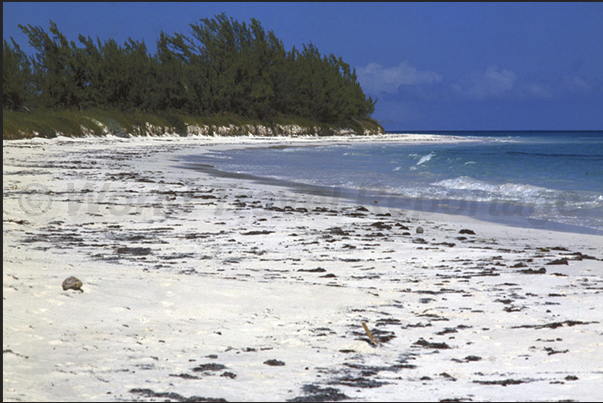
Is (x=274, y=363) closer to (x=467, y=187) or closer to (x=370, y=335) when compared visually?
(x=370, y=335)

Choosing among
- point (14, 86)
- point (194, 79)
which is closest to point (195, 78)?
point (194, 79)

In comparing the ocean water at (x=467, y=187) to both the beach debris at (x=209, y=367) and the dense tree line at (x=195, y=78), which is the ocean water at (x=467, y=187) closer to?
the beach debris at (x=209, y=367)

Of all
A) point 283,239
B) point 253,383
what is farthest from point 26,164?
point 253,383

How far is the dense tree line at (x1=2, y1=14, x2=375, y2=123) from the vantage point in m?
42.1

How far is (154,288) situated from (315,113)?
200ft

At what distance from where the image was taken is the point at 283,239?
6.60 meters

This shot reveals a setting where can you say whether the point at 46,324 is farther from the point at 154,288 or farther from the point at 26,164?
the point at 26,164

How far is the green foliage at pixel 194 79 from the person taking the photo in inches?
1649

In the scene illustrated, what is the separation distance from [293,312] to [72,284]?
4.72 ft

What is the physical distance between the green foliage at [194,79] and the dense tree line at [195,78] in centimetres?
7

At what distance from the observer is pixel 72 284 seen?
3.92 metres

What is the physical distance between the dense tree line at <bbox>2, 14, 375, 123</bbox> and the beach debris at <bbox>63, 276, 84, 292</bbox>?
86.6 feet

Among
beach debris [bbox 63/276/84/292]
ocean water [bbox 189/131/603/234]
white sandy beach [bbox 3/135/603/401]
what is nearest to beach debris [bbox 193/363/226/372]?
white sandy beach [bbox 3/135/603/401]

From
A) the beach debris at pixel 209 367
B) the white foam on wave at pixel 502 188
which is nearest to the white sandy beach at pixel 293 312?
the beach debris at pixel 209 367
